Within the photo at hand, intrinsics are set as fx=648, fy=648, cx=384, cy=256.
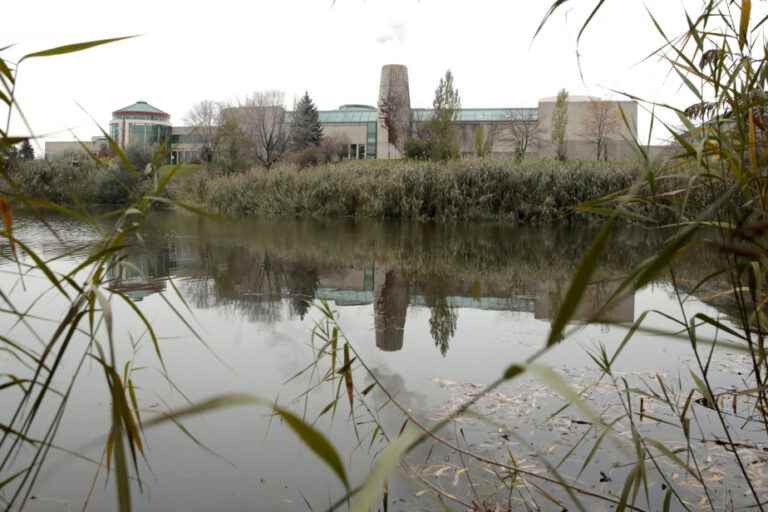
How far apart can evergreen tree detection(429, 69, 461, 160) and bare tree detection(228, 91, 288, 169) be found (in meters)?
8.61

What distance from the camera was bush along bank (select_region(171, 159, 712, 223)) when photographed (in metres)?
12.9

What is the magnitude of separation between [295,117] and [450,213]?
21.9 m

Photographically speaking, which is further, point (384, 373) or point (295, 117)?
point (295, 117)

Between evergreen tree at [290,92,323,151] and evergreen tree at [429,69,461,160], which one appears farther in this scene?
evergreen tree at [290,92,323,151]

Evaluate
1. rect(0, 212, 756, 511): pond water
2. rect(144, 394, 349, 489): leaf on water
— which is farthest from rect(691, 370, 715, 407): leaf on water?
rect(144, 394, 349, 489): leaf on water

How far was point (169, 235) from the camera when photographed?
9547 millimetres

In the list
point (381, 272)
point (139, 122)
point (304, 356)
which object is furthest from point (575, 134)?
point (304, 356)

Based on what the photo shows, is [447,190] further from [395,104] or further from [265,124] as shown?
[265,124]

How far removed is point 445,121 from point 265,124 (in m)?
11.2

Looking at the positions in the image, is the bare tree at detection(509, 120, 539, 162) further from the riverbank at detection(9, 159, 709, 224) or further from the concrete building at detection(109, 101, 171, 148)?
the concrete building at detection(109, 101, 171, 148)

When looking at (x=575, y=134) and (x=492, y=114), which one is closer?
(x=575, y=134)

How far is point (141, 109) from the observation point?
48031 millimetres

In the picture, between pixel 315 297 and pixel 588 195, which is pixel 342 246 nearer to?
pixel 315 297

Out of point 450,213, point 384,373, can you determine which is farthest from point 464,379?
point 450,213
